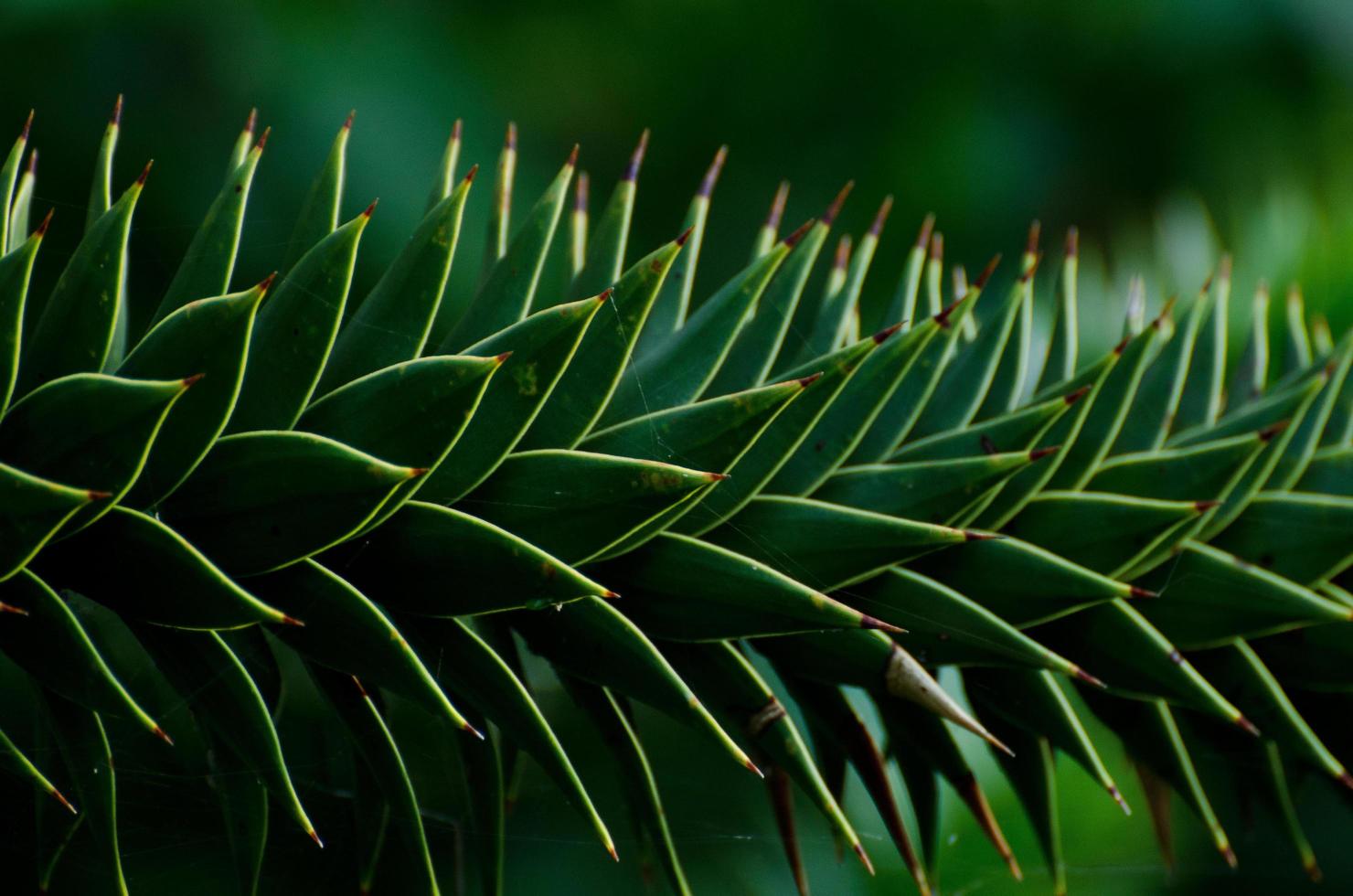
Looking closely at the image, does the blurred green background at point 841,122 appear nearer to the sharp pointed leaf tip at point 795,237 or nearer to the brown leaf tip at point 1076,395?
the brown leaf tip at point 1076,395

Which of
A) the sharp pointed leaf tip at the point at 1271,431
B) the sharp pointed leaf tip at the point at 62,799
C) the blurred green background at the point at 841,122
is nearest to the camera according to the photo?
the sharp pointed leaf tip at the point at 62,799

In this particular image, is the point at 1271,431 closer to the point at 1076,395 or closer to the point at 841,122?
the point at 1076,395

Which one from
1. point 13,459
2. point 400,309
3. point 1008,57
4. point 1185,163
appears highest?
point 1008,57

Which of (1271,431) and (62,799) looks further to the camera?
(1271,431)

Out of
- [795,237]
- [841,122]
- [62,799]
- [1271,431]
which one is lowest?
[62,799]

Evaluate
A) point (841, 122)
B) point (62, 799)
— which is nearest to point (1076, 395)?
point (62, 799)

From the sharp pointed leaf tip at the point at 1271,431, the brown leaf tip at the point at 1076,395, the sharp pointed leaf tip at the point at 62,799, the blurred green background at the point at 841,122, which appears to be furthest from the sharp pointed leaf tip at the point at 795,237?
the blurred green background at the point at 841,122

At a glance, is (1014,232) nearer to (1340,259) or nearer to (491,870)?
(1340,259)

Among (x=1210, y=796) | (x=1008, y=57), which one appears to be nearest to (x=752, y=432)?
(x=1210, y=796)
